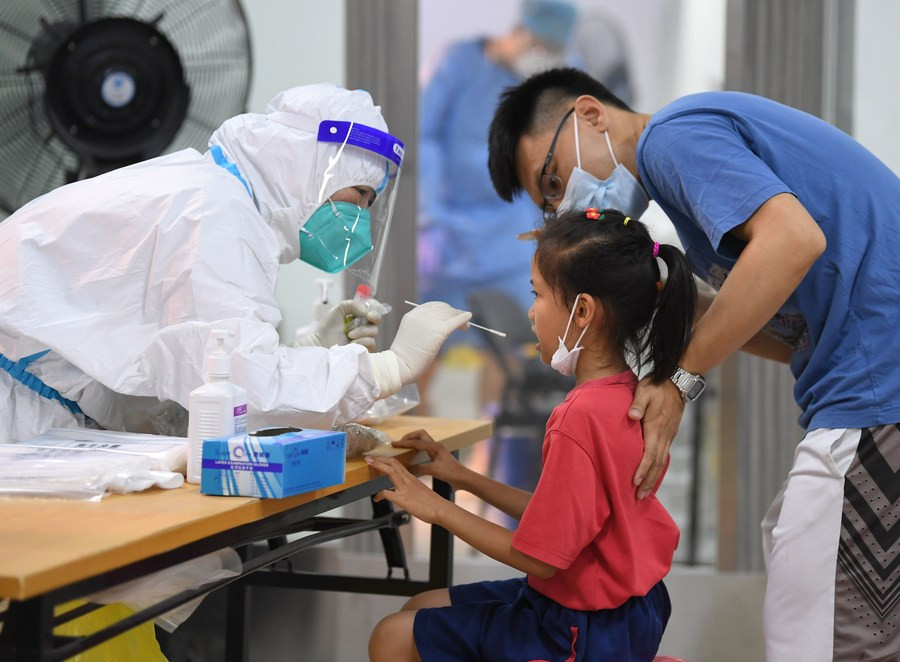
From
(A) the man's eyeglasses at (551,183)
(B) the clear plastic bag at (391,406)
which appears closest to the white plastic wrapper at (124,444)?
(B) the clear plastic bag at (391,406)

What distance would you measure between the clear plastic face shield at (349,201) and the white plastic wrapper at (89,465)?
53 centimetres

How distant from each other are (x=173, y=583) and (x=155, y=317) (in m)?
0.50

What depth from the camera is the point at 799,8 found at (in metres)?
2.90

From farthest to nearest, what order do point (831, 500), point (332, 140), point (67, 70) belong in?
point (67, 70) < point (332, 140) < point (831, 500)

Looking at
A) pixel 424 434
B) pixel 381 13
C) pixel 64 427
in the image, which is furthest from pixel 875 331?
pixel 381 13

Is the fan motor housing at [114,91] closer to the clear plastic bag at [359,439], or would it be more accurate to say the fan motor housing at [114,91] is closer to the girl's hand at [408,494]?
the clear plastic bag at [359,439]

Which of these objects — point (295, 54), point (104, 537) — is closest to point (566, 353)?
point (104, 537)

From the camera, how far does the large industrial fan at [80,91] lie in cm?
241

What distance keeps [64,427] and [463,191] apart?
86.9 inches

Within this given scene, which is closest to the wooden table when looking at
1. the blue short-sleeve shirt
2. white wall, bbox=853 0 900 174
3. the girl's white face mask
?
the girl's white face mask

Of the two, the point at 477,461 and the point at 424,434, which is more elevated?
the point at 424,434

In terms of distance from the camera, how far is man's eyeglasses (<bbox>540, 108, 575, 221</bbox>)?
168 centimetres

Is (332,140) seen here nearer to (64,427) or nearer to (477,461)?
(64,427)

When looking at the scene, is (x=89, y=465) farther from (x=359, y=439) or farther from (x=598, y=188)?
(x=598, y=188)
